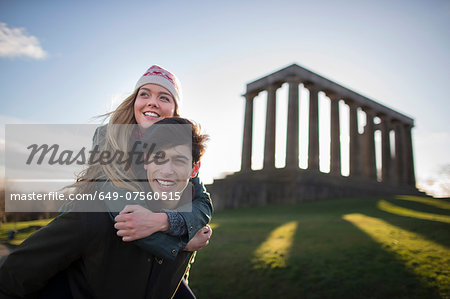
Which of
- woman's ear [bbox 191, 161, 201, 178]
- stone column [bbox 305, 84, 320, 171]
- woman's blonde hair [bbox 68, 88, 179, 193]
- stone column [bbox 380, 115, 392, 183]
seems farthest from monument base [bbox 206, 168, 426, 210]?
woman's ear [bbox 191, 161, 201, 178]

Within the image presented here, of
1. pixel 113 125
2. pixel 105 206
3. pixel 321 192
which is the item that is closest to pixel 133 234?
pixel 105 206

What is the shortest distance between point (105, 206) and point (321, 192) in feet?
99.3

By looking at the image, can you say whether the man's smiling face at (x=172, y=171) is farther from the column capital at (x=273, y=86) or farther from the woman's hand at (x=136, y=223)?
the column capital at (x=273, y=86)

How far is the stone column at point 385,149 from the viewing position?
46.2 metres

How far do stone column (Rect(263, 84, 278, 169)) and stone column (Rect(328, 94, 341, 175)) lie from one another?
698 cm

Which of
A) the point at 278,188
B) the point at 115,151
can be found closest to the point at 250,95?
the point at 278,188

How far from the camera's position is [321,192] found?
101 ft

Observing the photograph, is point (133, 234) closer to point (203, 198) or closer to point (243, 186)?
point (203, 198)

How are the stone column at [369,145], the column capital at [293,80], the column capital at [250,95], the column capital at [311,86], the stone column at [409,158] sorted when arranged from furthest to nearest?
the stone column at [409,158] → the stone column at [369,145] → the column capital at [250,95] → the column capital at [311,86] → the column capital at [293,80]

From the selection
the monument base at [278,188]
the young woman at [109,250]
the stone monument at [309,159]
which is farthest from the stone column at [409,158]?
the young woman at [109,250]

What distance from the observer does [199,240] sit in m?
3.02

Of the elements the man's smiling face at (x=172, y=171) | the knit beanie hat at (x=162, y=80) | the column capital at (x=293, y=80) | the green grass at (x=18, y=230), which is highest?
the column capital at (x=293, y=80)

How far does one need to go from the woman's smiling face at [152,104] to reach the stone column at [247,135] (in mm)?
34517

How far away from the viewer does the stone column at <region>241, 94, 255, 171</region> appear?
3878 centimetres
